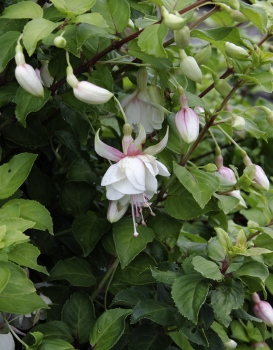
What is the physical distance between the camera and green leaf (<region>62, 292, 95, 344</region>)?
93cm

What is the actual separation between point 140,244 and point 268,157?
2.83 feet

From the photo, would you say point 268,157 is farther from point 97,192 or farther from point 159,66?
point 159,66

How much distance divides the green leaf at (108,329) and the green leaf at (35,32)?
1.36ft

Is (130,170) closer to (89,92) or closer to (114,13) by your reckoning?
(89,92)

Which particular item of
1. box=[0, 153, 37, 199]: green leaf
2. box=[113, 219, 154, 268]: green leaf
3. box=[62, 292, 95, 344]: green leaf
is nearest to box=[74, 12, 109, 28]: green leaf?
box=[0, 153, 37, 199]: green leaf

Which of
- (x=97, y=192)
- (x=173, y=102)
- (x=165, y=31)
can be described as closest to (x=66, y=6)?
(x=165, y=31)

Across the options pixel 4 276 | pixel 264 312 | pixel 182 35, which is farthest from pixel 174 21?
pixel 264 312

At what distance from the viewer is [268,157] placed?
1.66 m

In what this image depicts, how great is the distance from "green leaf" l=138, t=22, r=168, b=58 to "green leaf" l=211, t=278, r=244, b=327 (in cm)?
38

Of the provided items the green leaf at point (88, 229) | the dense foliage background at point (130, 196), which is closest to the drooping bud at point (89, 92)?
the dense foliage background at point (130, 196)

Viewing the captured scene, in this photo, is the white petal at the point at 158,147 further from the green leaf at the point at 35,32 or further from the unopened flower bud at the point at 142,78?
the green leaf at the point at 35,32

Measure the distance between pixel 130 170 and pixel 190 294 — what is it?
0.72 ft

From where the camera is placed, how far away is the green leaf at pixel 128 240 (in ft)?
2.94

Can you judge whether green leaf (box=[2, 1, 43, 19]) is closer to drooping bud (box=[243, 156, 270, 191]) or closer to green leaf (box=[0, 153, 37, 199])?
green leaf (box=[0, 153, 37, 199])
